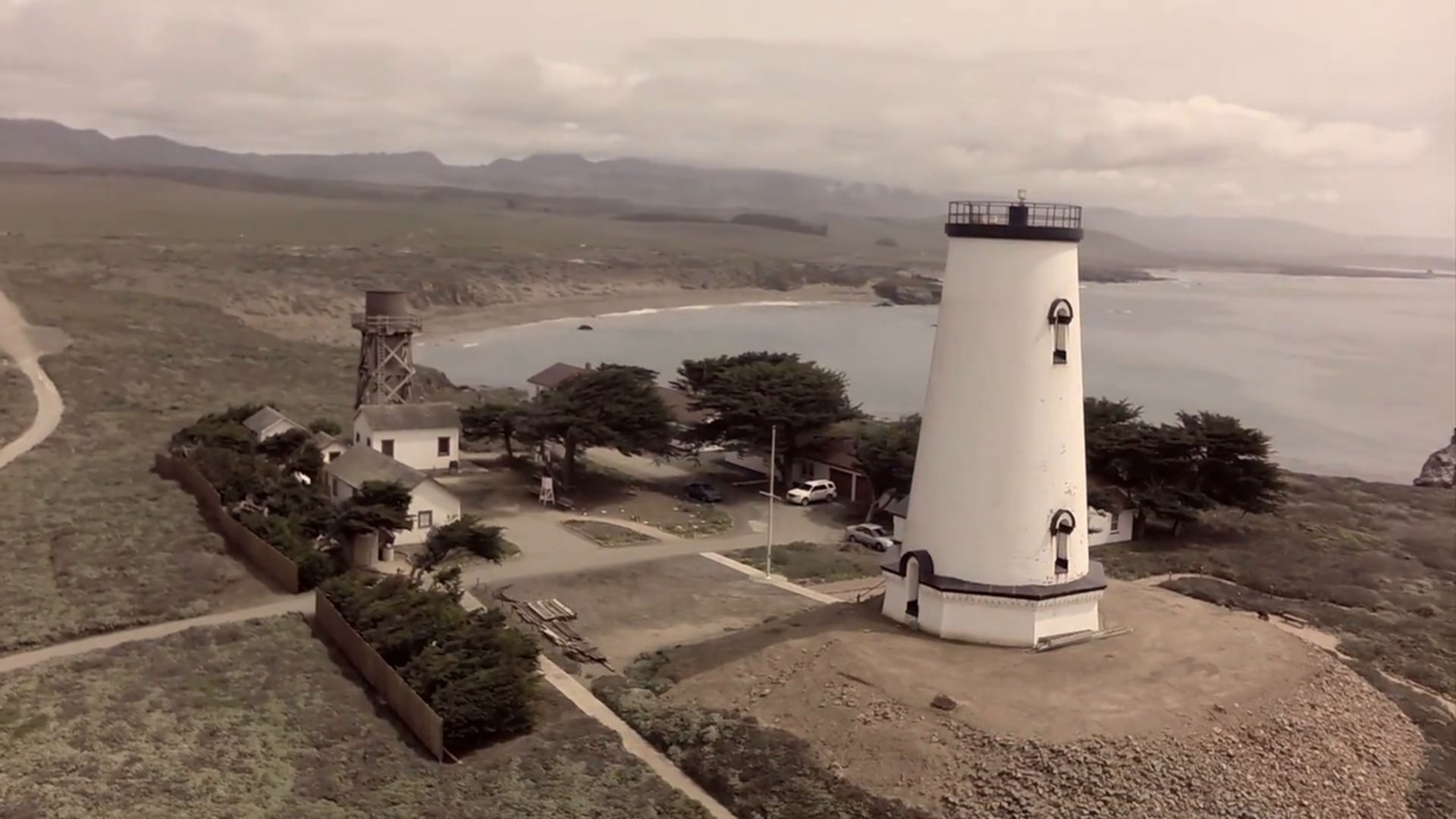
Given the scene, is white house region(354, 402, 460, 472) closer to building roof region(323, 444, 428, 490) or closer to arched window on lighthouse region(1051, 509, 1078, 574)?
building roof region(323, 444, 428, 490)

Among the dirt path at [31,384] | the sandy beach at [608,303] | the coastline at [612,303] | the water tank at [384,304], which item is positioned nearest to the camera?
the dirt path at [31,384]

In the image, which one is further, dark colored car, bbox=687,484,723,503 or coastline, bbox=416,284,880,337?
coastline, bbox=416,284,880,337

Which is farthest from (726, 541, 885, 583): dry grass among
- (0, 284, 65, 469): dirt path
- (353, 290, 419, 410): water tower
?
(0, 284, 65, 469): dirt path

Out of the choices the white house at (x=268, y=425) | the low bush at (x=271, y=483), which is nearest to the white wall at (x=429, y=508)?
the low bush at (x=271, y=483)

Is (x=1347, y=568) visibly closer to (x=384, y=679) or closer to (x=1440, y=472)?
(x=384, y=679)

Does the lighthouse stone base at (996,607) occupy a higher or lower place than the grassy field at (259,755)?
higher

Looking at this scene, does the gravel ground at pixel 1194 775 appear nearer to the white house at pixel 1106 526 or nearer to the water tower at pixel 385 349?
the white house at pixel 1106 526

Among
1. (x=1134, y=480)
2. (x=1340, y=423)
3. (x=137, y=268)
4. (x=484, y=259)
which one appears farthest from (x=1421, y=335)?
(x=137, y=268)
